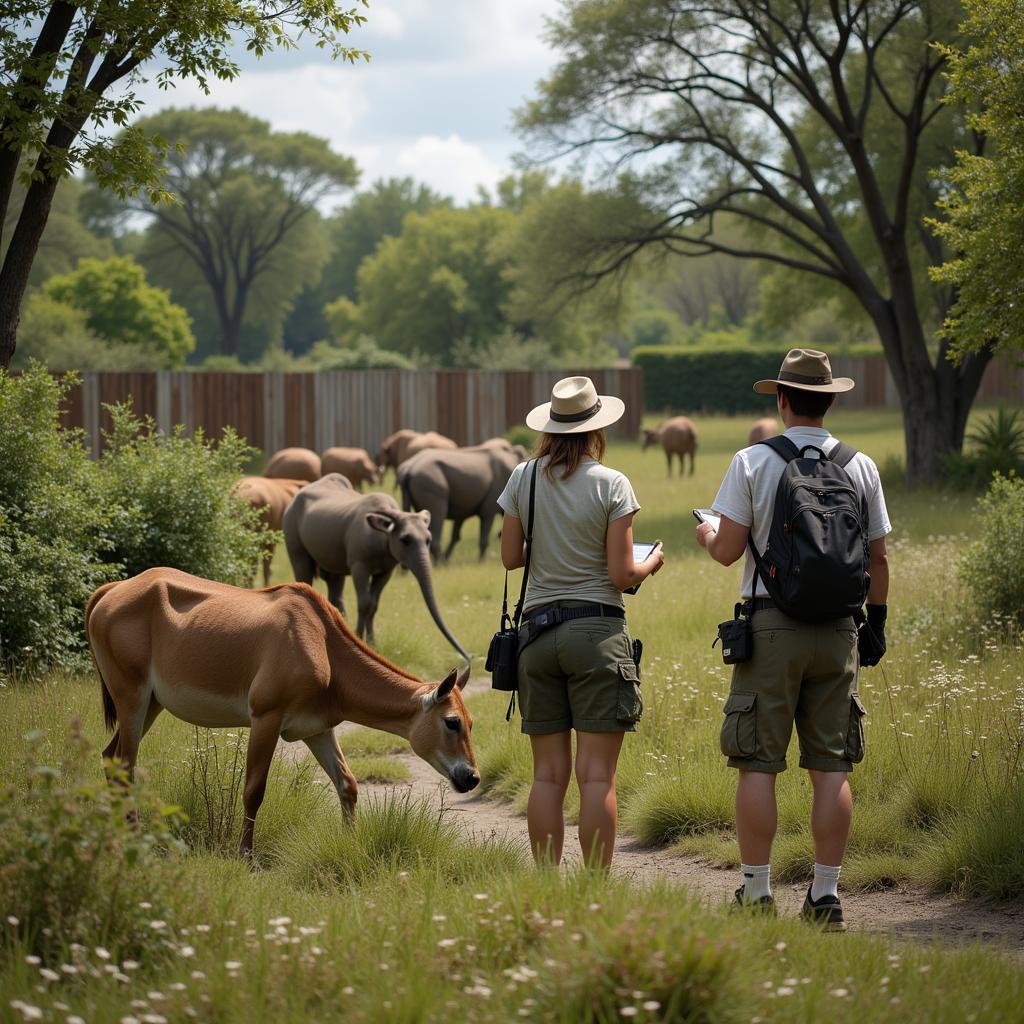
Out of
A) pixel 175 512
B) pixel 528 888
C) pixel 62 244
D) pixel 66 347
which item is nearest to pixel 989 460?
pixel 175 512

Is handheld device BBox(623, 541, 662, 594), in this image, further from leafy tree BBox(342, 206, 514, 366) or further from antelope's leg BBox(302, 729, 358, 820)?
leafy tree BBox(342, 206, 514, 366)

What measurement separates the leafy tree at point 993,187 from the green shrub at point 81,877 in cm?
786

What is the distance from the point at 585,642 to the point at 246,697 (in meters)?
2.04

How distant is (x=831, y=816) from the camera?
507 centimetres

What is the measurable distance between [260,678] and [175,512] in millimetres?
5069

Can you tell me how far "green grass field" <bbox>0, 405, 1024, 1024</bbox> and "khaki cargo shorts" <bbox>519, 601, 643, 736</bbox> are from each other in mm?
659

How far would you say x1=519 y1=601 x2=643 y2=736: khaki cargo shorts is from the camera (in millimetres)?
5195

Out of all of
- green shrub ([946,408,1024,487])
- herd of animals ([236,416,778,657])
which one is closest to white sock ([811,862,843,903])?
herd of animals ([236,416,778,657])

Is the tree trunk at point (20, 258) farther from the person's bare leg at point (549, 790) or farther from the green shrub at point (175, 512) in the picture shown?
the person's bare leg at point (549, 790)

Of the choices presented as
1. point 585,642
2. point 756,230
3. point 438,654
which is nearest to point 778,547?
point 585,642

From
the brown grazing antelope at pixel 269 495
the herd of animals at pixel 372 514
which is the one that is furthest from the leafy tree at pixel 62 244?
the brown grazing antelope at pixel 269 495

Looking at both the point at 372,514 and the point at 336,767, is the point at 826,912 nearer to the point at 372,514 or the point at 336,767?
the point at 336,767

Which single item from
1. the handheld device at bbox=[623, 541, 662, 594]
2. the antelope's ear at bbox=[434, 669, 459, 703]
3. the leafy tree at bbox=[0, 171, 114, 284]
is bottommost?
the antelope's ear at bbox=[434, 669, 459, 703]

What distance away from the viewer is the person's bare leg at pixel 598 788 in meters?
5.21
